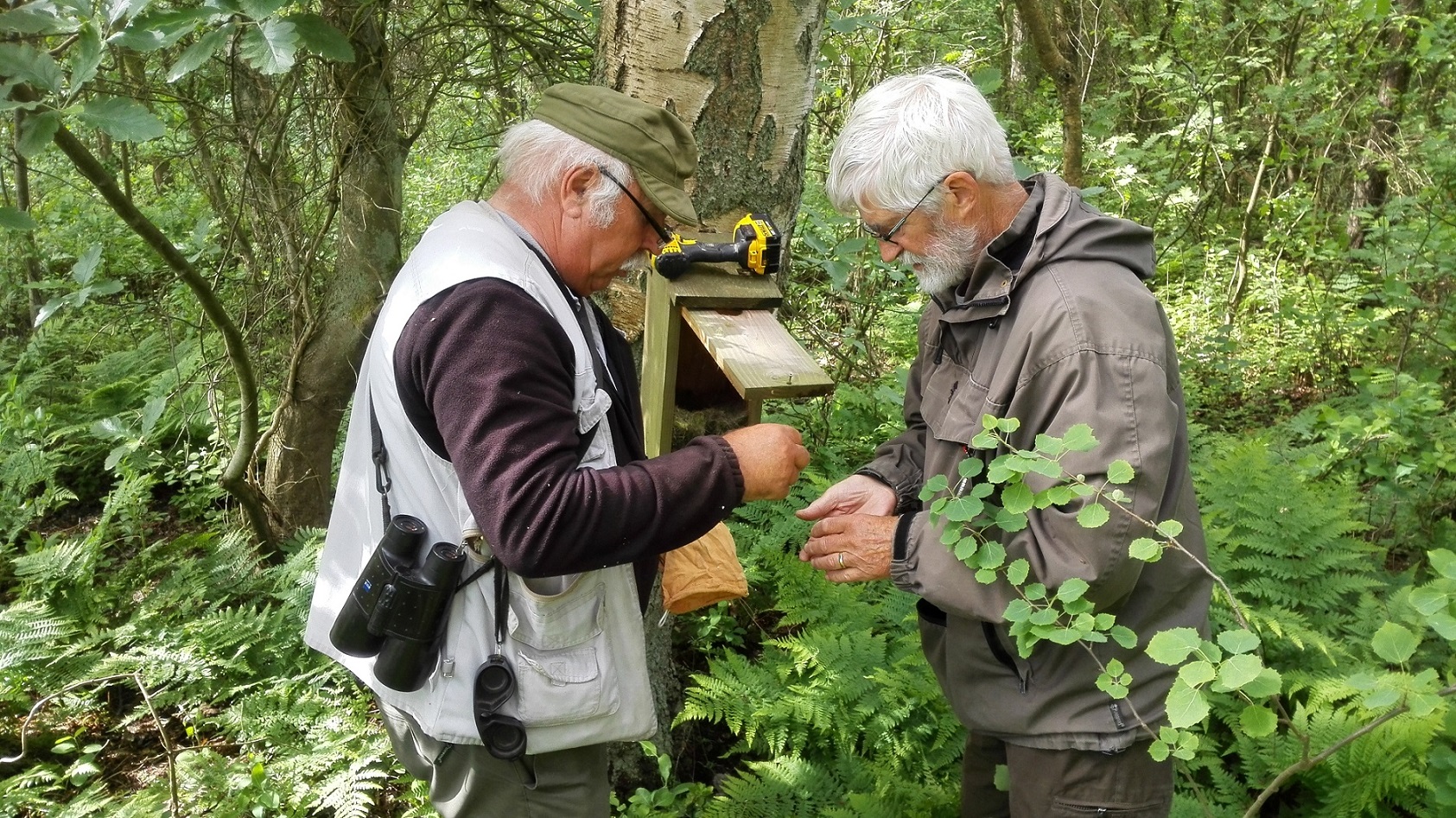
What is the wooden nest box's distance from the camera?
72.0 inches

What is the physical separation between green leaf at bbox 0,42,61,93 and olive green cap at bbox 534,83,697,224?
3.25 feet

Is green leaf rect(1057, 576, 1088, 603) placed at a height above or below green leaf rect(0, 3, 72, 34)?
below

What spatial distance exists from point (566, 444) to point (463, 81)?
317 centimetres

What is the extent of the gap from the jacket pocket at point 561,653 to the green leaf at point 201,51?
1221mm

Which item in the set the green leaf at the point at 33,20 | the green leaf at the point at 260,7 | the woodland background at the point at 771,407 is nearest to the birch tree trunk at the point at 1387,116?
the woodland background at the point at 771,407

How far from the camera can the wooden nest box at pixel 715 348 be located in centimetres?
183

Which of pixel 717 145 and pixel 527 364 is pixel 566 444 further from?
pixel 717 145

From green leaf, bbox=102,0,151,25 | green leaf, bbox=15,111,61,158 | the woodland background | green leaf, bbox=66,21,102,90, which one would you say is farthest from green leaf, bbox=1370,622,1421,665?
green leaf, bbox=15,111,61,158

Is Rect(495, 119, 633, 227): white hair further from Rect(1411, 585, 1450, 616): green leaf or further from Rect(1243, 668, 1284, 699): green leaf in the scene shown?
Rect(1411, 585, 1450, 616): green leaf

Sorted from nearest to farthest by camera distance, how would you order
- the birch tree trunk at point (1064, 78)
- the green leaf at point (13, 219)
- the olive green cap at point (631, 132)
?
the olive green cap at point (631, 132)
the green leaf at point (13, 219)
the birch tree trunk at point (1064, 78)

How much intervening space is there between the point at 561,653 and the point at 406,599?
1.03 ft

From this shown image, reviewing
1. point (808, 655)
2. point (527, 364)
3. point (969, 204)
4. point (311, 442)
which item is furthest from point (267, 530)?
point (969, 204)

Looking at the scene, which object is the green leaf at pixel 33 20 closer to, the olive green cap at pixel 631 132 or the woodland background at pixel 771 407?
the woodland background at pixel 771 407

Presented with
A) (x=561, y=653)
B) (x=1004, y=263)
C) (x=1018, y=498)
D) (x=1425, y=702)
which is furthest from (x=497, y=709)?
(x=1425, y=702)
